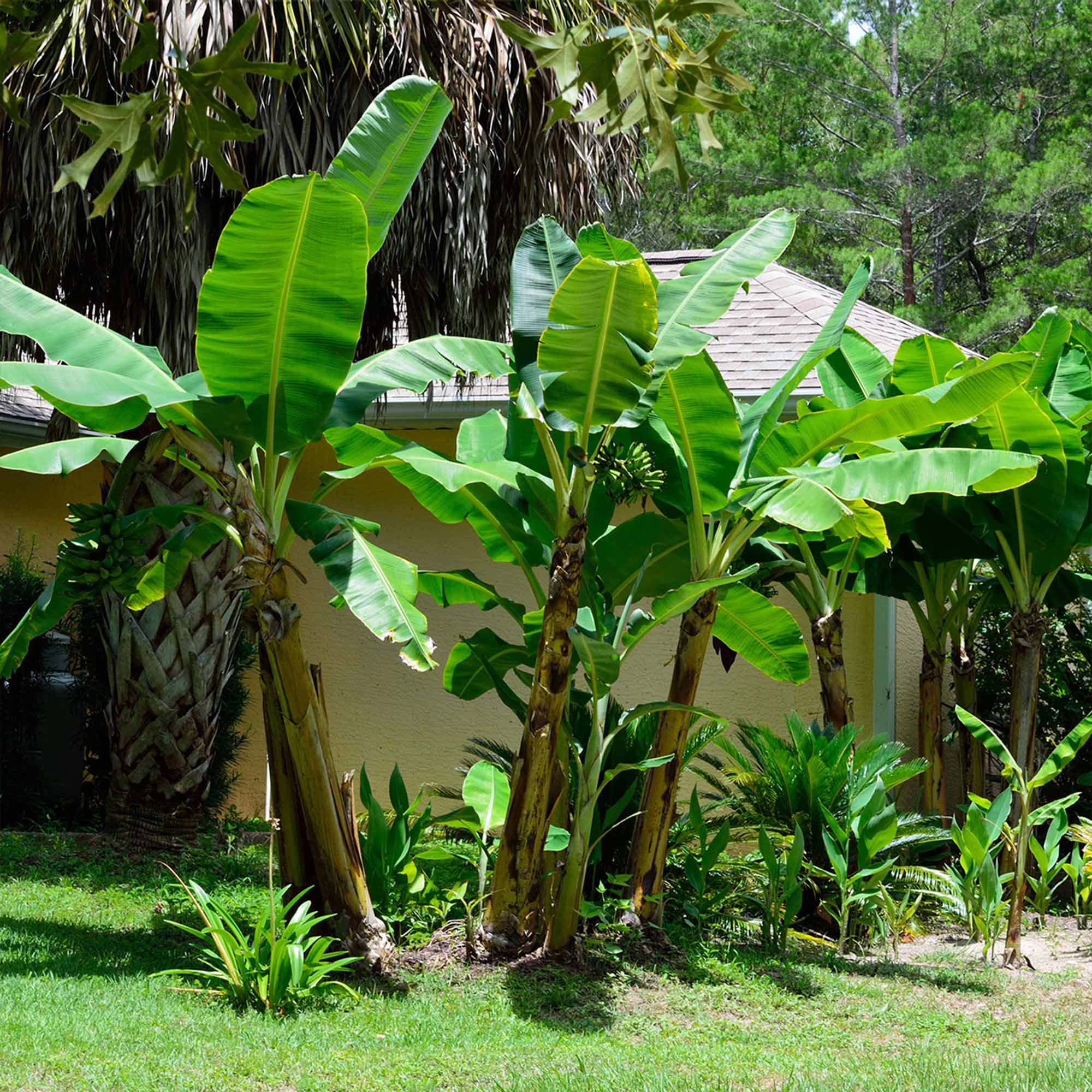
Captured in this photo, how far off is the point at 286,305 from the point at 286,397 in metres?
0.41

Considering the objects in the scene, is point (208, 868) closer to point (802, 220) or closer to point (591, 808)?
point (591, 808)

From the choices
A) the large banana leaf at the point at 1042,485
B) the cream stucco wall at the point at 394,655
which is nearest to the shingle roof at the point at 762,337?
the cream stucco wall at the point at 394,655

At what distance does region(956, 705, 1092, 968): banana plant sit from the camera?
669cm

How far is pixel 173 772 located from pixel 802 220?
18.9m

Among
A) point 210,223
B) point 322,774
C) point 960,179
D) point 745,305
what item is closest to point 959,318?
point 960,179

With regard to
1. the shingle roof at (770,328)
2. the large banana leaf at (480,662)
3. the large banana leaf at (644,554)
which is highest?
the shingle roof at (770,328)

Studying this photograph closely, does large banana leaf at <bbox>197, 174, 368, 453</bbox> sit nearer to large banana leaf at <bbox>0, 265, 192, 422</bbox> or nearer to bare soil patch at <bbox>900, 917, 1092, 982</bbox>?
large banana leaf at <bbox>0, 265, 192, 422</bbox>

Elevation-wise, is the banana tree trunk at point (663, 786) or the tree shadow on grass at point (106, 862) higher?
the banana tree trunk at point (663, 786)

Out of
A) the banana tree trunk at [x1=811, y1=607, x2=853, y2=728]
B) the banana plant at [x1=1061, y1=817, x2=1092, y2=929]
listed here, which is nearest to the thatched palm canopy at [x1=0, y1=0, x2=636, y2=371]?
the banana tree trunk at [x1=811, y1=607, x2=853, y2=728]

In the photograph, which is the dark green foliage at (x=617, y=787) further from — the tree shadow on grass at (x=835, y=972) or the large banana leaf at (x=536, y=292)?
the large banana leaf at (x=536, y=292)

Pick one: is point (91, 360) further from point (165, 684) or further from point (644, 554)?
point (165, 684)

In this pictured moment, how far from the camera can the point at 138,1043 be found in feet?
15.5

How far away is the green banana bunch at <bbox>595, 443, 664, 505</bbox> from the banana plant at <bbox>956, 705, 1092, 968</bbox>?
2448mm

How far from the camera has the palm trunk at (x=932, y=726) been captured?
8.82m
